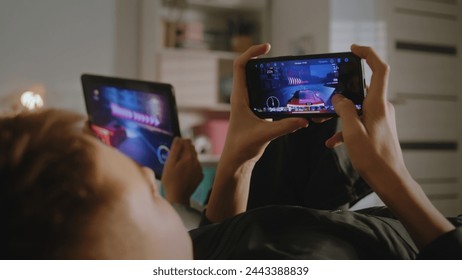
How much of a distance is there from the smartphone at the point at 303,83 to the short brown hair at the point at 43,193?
0.30m

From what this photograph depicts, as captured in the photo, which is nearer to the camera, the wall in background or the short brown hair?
the short brown hair

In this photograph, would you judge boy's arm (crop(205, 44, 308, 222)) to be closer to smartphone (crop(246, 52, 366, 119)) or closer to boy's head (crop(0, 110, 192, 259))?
smartphone (crop(246, 52, 366, 119))

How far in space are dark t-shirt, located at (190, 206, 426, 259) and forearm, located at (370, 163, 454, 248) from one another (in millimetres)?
35

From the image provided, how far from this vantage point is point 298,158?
3.01ft

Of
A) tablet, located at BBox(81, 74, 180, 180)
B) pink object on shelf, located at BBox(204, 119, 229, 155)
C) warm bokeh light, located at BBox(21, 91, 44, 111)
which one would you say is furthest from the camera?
pink object on shelf, located at BBox(204, 119, 229, 155)

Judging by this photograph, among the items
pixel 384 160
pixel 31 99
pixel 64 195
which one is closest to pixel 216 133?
pixel 31 99

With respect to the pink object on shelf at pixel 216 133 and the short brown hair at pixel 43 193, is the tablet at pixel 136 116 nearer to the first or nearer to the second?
the short brown hair at pixel 43 193

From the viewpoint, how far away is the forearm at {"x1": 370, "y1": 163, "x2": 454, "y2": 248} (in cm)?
43

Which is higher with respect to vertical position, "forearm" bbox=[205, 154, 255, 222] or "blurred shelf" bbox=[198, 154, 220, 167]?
"forearm" bbox=[205, 154, 255, 222]

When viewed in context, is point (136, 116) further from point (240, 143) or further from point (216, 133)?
point (216, 133)

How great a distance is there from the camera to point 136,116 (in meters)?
0.83

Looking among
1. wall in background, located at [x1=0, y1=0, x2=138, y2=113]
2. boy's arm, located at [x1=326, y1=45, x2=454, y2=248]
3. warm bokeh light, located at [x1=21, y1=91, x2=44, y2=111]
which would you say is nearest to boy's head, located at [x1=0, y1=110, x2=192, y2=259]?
boy's arm, located at [x1=326, y1=45, x2=454, y2=248]

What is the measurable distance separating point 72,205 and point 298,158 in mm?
635
